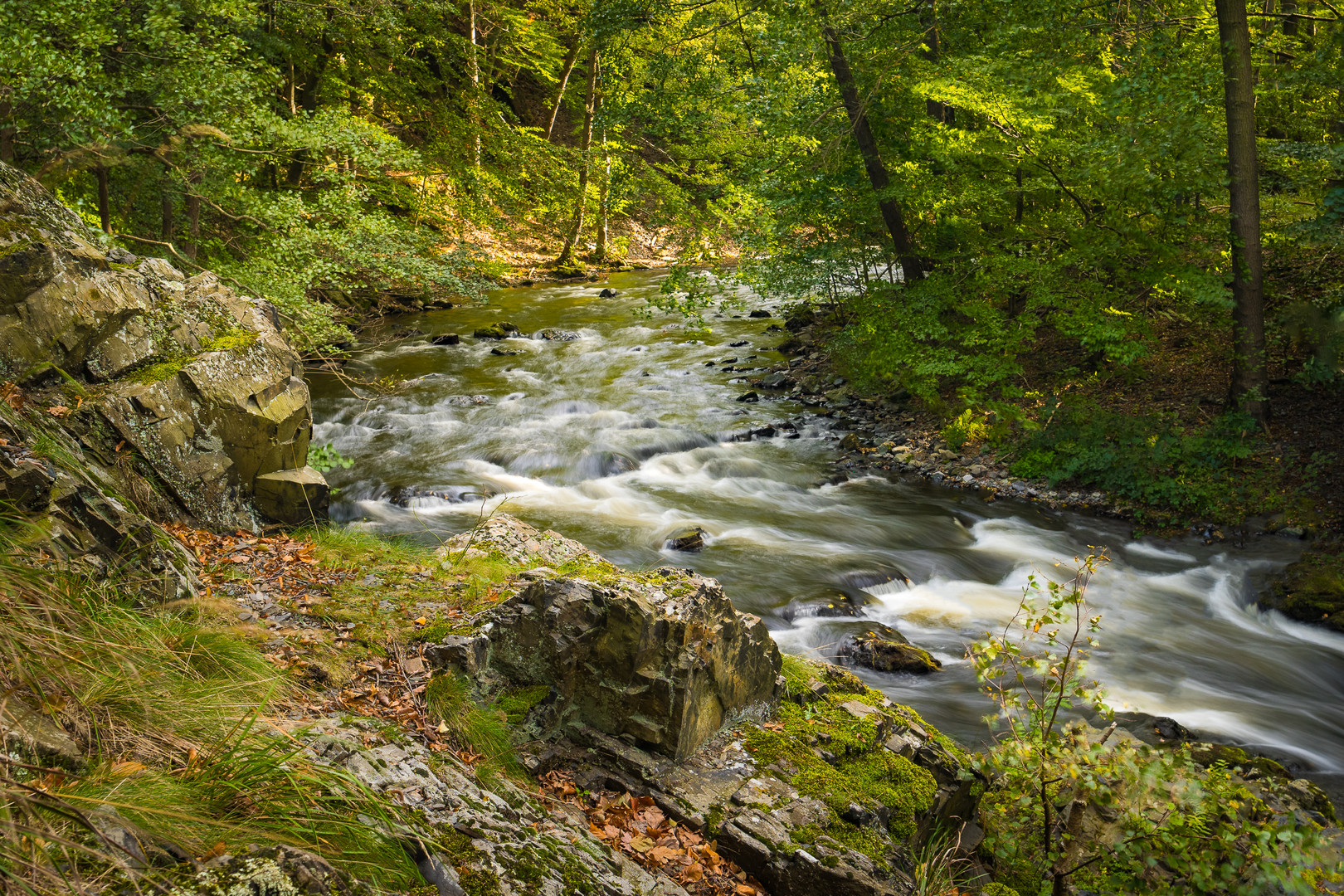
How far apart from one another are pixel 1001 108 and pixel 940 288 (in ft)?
8.87

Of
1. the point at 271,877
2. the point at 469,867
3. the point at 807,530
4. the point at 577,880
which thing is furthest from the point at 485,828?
the point at 807,530

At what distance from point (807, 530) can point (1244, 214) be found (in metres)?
6.66

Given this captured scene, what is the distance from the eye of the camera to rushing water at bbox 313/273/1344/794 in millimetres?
6965

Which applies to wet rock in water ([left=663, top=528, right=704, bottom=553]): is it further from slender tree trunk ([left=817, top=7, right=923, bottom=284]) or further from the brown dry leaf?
slender tree trunk ([left=817, top=7, right=923, bottom=284])

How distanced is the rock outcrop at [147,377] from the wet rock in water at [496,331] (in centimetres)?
1170

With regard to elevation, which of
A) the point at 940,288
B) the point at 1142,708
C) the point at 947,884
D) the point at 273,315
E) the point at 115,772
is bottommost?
the point at 1142,708

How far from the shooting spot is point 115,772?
6.70 ft

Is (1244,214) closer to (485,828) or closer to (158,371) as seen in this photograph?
(485,828)

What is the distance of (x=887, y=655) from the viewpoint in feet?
22.3

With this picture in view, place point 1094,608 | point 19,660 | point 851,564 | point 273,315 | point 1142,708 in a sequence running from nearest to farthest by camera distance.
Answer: point 19,660 → point 1142,708 → point 273,315 → point 1094,608 → point 851,564

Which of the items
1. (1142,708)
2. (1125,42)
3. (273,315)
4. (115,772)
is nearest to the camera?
(115,772)

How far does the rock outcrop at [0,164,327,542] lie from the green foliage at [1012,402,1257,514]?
9.61m

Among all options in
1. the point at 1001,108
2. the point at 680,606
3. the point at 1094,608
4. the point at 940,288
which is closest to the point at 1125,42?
the point at 1001,108

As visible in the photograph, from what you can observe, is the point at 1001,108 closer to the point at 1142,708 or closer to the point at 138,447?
the point at 1142,708
